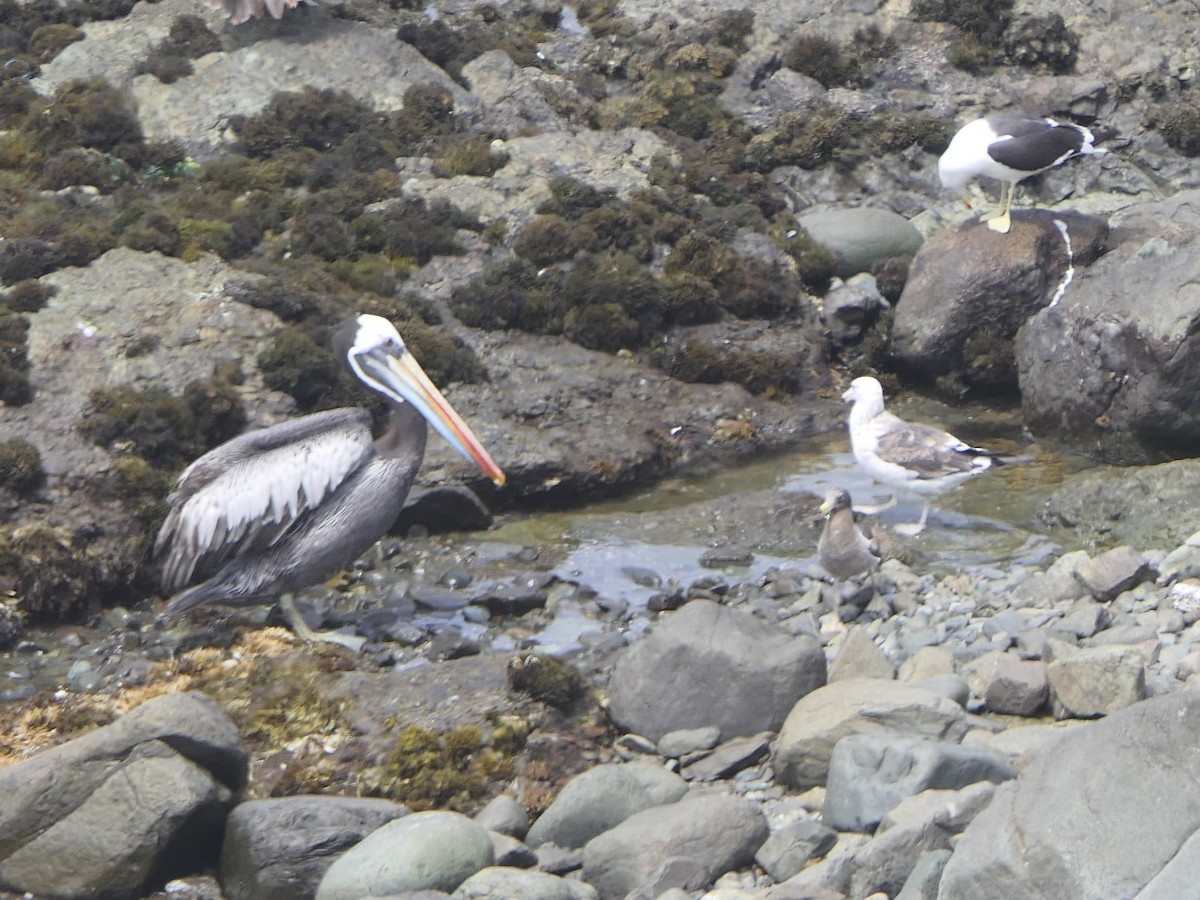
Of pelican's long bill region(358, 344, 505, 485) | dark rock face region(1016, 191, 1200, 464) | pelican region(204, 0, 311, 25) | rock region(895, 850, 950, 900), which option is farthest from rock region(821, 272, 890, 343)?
rock region(895, 850, 950, 900)

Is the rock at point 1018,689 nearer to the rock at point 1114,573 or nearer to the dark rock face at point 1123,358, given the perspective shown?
the rock at point 1114,573

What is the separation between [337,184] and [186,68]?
435 centimetres

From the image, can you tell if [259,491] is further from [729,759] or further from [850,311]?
[850,311]

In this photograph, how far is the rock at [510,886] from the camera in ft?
24.6

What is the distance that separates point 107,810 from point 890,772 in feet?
14.4

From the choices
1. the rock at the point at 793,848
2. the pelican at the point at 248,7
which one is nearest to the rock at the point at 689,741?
the rock at the point at 793,848

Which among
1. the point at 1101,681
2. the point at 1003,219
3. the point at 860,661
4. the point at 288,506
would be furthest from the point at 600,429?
the point at 1101,681

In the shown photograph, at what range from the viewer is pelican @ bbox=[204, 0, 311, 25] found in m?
23.5

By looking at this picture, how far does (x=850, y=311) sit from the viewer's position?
19672 millimetres

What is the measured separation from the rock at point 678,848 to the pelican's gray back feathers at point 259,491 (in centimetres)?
499

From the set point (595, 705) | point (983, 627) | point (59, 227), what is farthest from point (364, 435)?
point (59, 227)

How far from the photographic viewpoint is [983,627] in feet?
36.5

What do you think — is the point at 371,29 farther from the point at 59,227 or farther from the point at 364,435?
the point at 364,435

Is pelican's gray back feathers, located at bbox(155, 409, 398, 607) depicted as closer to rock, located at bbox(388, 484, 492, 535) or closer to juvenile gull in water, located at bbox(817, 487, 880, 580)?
rock, located at bbox(388, 484, 492, 535)
